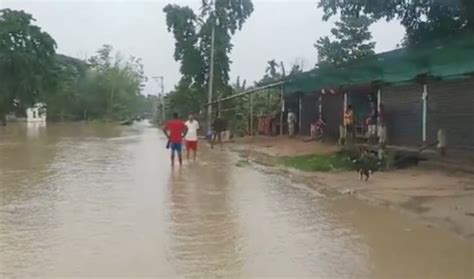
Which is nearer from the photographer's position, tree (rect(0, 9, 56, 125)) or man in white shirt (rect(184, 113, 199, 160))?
man in white shirt (rect(184, 113, 199, 160))

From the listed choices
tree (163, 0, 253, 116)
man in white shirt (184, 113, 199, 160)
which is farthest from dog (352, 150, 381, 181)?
tree (163, 0, 253, 116)

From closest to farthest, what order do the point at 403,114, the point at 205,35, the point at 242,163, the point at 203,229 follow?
the point at 203,229 → the point at 242,163 → the point at 403,114 → the point at 205,35

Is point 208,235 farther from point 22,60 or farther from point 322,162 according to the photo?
point 22,60

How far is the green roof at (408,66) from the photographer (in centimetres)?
1278

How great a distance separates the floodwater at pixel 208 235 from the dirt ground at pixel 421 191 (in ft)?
1.14

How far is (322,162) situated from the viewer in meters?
16.9

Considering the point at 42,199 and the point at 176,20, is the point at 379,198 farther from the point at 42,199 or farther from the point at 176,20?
the point at 176,20

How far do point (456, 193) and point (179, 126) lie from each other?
824 cm

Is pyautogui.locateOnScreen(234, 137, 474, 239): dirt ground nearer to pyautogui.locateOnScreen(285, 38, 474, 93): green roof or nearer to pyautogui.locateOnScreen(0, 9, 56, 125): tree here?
pyautogui.locateOnScreen(285, 38, 474, 93): green roof

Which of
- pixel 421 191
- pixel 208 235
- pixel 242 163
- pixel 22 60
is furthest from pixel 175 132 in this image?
pixel 22 60

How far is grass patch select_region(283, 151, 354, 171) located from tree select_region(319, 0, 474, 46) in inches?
160

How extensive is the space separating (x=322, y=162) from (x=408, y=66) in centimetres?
347

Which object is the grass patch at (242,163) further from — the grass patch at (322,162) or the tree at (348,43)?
the tree at (348,43)

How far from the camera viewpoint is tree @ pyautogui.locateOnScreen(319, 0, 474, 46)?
653 inches
